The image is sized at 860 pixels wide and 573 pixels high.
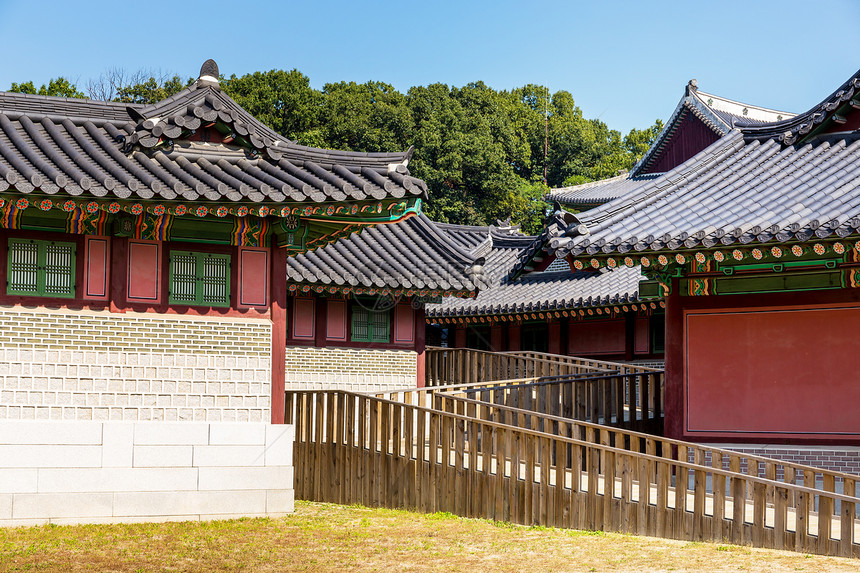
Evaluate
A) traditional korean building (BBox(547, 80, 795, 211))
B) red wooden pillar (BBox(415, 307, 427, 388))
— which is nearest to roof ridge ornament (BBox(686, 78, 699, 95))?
traditional korean building (BBox(547, 80, 795, 211))

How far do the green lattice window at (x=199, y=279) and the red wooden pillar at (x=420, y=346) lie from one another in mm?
10183

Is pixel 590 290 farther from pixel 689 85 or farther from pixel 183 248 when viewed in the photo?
pixel 689 85

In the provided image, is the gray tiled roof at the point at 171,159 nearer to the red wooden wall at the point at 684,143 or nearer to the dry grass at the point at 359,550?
the dry grass at the point at 359,550

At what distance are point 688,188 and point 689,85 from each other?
2921 centimetres

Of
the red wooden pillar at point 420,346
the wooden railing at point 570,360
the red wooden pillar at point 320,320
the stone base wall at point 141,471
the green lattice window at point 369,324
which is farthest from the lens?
the wooden railing at point 570,360

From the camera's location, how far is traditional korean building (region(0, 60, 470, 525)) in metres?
11.5

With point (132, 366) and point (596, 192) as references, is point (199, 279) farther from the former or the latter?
point (596, 192)

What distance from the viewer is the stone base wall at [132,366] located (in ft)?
38.1

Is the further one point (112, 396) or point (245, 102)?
point (245, 102)

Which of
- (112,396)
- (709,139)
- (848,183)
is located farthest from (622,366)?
(709,139)

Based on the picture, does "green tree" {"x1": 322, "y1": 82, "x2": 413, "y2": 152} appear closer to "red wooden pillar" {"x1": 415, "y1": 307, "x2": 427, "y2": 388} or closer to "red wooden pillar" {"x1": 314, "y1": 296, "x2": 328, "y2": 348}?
"red wooden pillar" {"x1": 415, "y1": 307, "x2": 427, "y2": 388}

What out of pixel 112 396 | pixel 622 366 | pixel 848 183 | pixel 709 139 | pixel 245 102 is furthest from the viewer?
pixel 245 102

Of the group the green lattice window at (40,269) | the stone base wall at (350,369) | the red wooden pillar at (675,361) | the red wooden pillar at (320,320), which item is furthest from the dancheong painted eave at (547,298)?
the green lattice window at (40,269)

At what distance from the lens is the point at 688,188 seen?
49.9 ft
